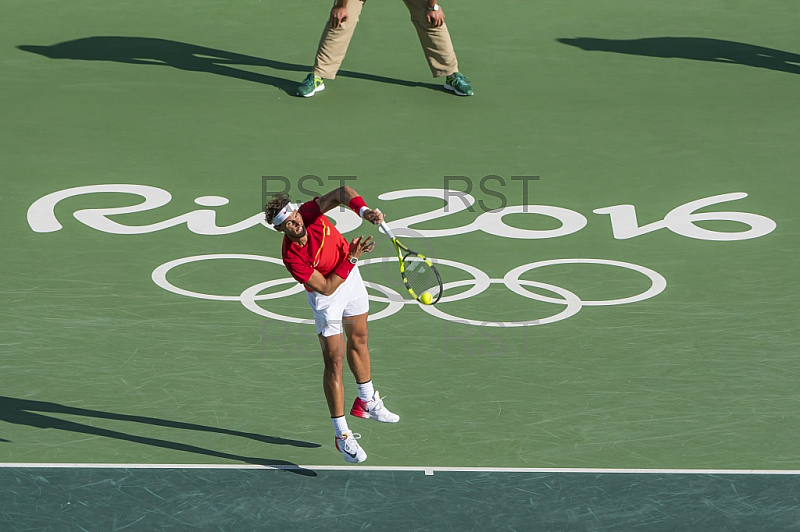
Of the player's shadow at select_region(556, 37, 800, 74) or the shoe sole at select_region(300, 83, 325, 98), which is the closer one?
the shoe sole at select_region(300, 83, 325, 98)

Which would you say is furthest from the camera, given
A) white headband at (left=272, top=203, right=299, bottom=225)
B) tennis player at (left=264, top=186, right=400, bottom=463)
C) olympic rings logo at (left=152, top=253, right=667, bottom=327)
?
olympic rings logo at (left=152, top=253, right=667, bottom=327)

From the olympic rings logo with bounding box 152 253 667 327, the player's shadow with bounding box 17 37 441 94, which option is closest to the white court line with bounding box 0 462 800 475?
the olympic rings logo with bounding box 152 253 667 327

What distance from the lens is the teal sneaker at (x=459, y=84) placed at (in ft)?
58.2

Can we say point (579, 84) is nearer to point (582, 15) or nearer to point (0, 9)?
point (582, 15)

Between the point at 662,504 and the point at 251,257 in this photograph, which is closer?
the point at 662,504

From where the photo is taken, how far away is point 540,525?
9.19 metres

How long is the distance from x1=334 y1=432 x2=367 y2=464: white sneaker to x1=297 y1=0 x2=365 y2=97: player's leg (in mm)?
8248

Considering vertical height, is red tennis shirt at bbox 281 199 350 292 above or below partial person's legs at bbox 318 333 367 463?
above

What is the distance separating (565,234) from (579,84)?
4822 millimetres

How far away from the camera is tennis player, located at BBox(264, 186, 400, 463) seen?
9.54 m

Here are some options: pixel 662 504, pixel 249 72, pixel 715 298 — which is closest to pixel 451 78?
pixel 249 72

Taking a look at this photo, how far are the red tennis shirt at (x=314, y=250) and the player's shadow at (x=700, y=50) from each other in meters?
10.6

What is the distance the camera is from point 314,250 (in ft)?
32.0

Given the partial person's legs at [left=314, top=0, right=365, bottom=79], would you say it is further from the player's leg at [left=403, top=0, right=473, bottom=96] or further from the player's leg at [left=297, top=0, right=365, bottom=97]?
the player's leg at [left=403, top=0, right=473, bottom=96]
